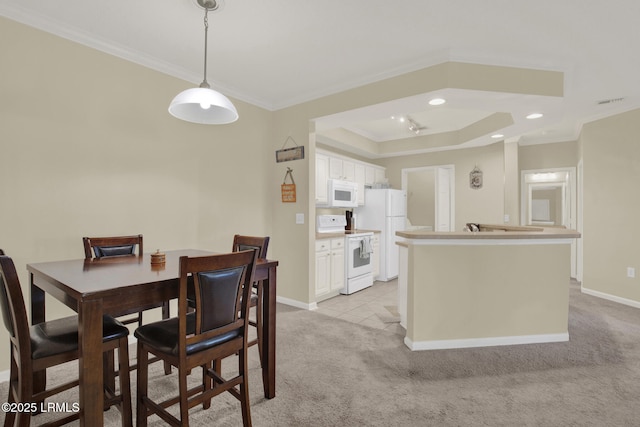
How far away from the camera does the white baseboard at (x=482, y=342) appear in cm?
272

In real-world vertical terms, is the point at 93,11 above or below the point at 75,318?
above

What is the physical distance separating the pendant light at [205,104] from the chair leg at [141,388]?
1.38 meters

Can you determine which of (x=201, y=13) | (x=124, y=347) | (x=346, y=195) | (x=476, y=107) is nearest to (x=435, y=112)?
(x=476, y=107)

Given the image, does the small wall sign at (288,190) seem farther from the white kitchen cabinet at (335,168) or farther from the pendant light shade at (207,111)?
the pendant light shade at (207,111)

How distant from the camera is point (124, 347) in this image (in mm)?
1598

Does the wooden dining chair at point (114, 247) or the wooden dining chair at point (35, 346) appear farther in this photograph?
the wooden dining chair at point (114, 247)

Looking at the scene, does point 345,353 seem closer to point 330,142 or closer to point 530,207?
point 330,142

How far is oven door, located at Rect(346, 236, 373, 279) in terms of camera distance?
456 centimetres

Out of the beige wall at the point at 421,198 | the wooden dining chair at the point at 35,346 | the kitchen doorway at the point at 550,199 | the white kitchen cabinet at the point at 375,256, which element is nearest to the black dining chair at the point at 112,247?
the wooden dining chair at the point at 35,346

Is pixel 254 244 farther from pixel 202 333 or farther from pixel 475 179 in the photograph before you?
pixel 475 179

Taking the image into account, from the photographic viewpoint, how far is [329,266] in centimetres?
427

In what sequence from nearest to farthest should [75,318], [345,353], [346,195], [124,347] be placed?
[124,347] < [75,318] < [345,353] < [346,195]

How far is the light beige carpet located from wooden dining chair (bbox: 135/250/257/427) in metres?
0.36

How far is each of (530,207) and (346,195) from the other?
11.9 ft
